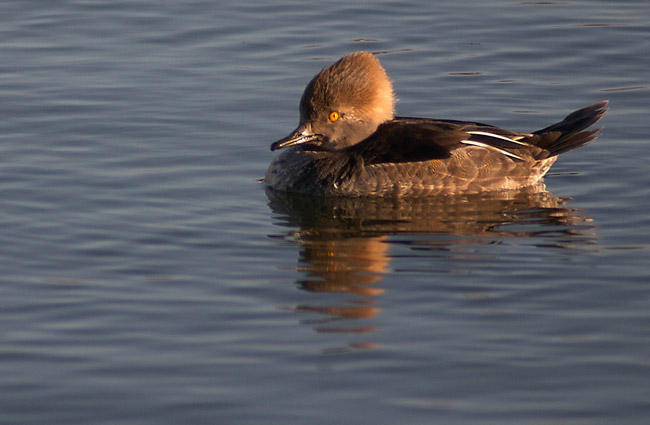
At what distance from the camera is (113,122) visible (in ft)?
37.9

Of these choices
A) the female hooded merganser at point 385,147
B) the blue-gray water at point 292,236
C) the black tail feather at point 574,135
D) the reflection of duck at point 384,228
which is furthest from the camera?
the black tail feather at point 574,135

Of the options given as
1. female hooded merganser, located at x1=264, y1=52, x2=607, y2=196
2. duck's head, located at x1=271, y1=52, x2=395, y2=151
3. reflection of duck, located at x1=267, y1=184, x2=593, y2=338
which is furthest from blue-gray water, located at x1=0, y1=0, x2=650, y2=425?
duck's head, located at x1=271, y1=52, x2=395, y2=151

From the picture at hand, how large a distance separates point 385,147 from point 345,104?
1.70 feet

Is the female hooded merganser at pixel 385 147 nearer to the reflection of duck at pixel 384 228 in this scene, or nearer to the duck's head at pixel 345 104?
the duck's head at pixel 345 104

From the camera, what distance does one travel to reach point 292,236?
9070 millimetres

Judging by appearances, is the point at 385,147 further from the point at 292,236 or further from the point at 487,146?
the point at 292,236

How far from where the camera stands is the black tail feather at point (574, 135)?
10281 millimetres

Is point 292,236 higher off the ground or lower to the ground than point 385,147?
lower

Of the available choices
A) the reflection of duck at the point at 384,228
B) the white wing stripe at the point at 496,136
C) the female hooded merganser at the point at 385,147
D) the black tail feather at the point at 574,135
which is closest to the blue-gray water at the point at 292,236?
the reflection of duck at the point at 384,228

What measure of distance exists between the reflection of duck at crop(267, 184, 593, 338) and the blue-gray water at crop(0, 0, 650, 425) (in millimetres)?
32

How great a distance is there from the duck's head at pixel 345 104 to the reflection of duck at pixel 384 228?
0.54m

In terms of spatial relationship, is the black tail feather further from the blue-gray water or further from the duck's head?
the duck's head

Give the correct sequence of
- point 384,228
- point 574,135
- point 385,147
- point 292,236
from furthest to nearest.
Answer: point 574,135 < point 385,147 < point 384,228 < point 292,236

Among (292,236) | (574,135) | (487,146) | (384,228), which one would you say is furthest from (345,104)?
(574,135)
